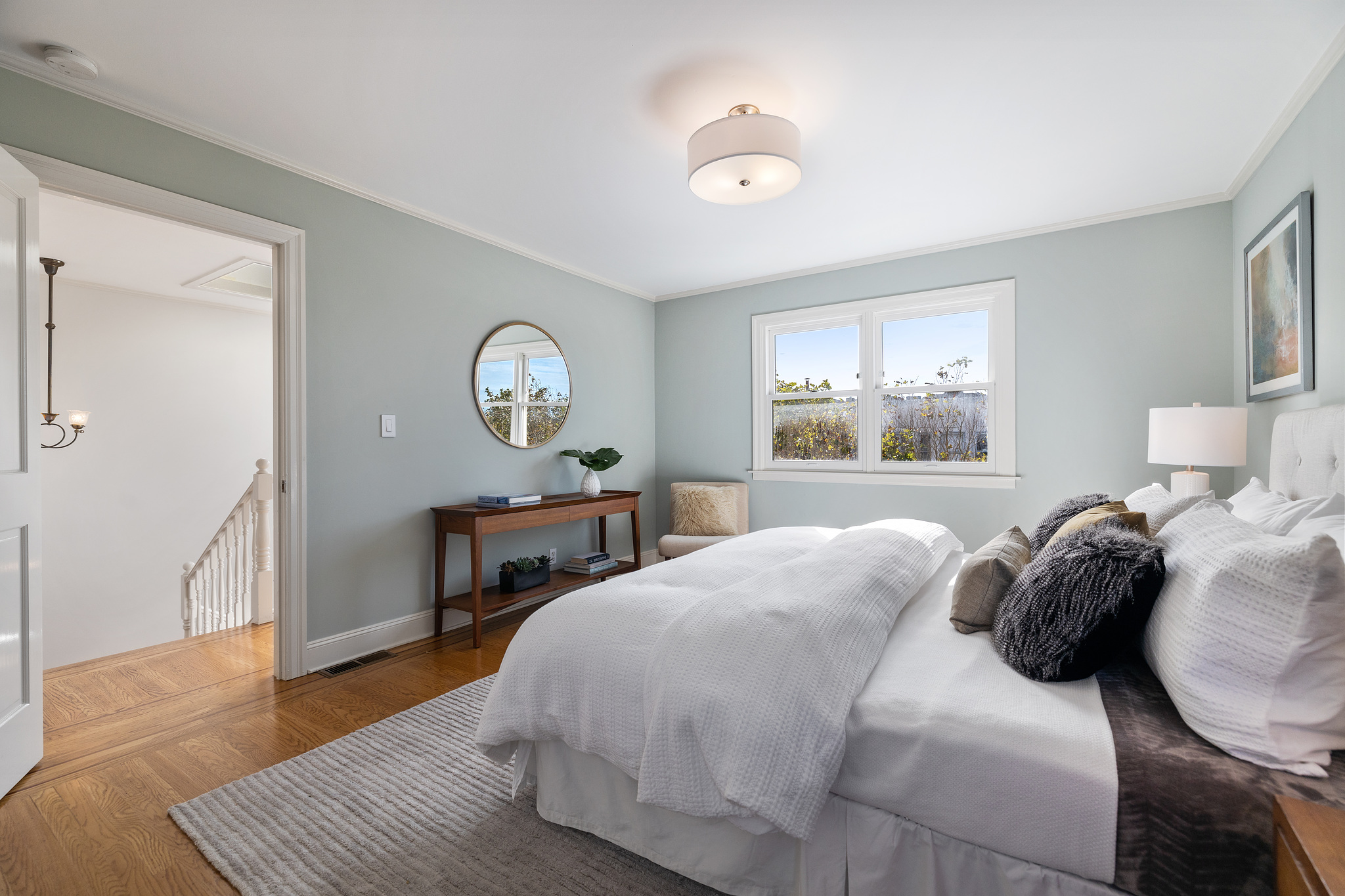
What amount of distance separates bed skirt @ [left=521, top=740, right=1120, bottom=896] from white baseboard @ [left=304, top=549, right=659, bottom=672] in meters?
1.69

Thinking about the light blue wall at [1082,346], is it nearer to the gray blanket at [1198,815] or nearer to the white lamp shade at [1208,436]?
the white lamp shade at [1208,436]

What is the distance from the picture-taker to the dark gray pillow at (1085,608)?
48.9 inches

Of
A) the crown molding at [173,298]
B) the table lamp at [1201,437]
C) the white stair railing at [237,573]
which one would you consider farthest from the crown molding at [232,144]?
the table lamp at [1201,437]

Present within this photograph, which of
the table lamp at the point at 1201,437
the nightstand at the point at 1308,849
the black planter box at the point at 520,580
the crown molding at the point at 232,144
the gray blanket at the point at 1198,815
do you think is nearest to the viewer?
the nightstand at the point at 1308,849

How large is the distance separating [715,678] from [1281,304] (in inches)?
113

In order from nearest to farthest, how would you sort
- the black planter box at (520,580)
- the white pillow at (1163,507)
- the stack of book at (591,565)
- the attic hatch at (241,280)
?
1. the white pillow at (1163,507)
2. the black planter box at (520,580)
3. the stack of book at (591,565)
4. the attic hatch at (241,280)

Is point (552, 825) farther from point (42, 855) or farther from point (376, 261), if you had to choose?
point (376, 261)

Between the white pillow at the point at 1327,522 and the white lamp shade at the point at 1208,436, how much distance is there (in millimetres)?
1360

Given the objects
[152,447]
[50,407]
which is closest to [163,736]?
[50,407]

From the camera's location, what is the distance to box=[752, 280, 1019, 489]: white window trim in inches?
149

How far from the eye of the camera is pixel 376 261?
3150 mm

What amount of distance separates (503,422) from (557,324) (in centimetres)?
86

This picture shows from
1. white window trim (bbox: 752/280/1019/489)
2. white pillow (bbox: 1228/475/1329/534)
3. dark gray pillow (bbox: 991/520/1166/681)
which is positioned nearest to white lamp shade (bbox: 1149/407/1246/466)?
white pillow (bbox: 1228/475/1329/534)

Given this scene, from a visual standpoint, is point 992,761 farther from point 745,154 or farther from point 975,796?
point 745,154
